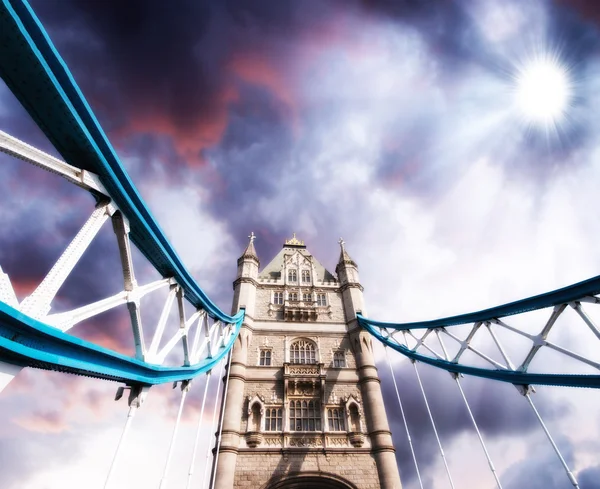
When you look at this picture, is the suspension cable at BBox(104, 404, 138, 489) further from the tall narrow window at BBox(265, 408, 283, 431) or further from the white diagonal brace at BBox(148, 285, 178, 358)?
the tall narrow window at BBox(265, 408, 283, 431)

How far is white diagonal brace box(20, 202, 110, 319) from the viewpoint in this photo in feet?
12.9

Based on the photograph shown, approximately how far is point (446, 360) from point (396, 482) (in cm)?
887

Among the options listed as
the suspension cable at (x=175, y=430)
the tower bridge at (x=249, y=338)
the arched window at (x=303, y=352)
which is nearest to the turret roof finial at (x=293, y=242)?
the tower bridge at (x=249, y=338)

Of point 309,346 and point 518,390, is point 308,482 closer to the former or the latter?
point 309,346

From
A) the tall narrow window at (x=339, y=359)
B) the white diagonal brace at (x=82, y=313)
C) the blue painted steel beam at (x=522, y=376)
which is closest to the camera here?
the white diagonal brace at (x=82, y=313)

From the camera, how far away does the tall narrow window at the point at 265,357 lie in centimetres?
2117

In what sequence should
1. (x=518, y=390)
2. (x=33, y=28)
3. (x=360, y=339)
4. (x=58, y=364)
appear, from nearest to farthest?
(x=33, y=28) → (x=58, y=364) → (x=518, y=390) → (x=360, y=339)

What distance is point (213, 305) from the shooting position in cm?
1270

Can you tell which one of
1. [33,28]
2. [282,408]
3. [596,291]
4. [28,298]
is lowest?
[28,298]

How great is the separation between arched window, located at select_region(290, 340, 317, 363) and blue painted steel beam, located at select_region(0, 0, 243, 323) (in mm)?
17793

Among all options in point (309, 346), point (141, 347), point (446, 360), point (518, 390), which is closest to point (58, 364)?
point (141, 347)

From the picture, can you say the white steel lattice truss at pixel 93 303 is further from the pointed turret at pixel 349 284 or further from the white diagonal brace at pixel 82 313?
the pointed turret at pixel 349 284

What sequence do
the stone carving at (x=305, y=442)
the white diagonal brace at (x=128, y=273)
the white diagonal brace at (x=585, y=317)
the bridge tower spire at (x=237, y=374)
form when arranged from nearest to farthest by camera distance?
1. the white diagonal brace at (x=128, y=273)
2. the white diagonal brace at (x=585, y=317)
3. the bridge tower spire at (x=237, y=374)
4. the stone carving at (x=305, y=442)

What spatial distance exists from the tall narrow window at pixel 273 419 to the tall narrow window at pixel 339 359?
5.14m
